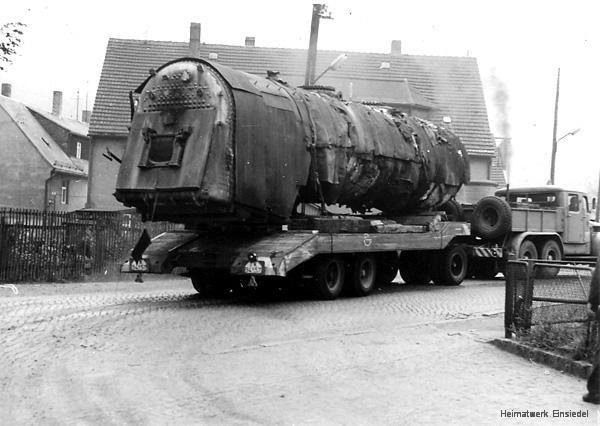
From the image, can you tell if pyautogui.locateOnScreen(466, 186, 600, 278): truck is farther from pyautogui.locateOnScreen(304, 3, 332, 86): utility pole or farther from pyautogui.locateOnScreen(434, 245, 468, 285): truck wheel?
pyautogui.locateOnScreen(304, 3, 332, 86): utility pole

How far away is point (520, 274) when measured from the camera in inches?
341

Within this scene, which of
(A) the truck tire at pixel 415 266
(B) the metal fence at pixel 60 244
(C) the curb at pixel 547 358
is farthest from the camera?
(B) the metal fence at pixel 60 244

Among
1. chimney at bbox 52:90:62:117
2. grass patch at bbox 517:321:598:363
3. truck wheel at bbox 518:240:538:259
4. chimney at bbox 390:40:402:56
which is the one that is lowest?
grass patch at bbox 517:321:598:363

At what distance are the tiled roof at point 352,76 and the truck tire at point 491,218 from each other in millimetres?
15657

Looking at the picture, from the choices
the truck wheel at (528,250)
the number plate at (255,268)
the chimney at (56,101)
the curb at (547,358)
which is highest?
the chimney at (56,101)

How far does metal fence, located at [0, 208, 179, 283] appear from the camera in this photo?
17.0m

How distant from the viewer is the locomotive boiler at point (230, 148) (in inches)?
433

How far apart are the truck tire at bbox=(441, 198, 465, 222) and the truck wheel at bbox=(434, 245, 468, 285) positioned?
4.66 ft

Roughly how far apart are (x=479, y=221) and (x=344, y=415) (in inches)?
512

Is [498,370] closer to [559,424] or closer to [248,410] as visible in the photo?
[559,424]

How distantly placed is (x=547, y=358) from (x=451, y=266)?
8.99 meters

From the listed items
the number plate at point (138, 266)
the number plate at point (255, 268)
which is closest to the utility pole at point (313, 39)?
the number plate at point (138, 266)

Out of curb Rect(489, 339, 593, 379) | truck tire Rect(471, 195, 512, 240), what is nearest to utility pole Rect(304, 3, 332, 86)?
truck tire Rect(471, 195, 512, 240)

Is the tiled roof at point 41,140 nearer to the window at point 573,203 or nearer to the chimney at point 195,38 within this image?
the chimney at point 195,38
